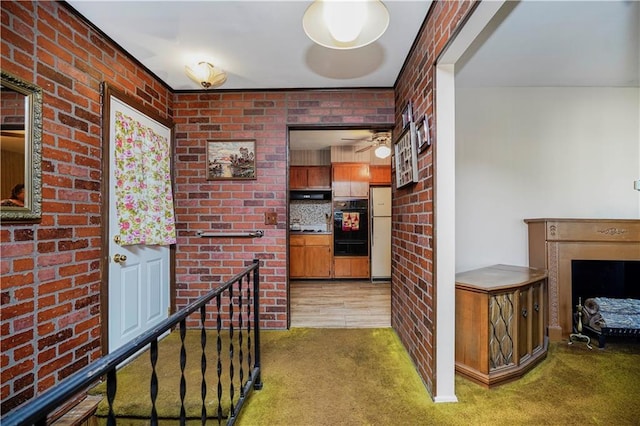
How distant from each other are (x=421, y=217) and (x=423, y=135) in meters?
0.56

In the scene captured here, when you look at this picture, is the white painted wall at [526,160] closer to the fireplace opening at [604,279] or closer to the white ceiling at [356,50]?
the white ceiling at [356,50]

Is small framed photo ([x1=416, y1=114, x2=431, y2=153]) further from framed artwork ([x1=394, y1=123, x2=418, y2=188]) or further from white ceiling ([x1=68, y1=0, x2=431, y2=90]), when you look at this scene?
white ceiling ([x1=68, y1=0, x2=431, y2=90])

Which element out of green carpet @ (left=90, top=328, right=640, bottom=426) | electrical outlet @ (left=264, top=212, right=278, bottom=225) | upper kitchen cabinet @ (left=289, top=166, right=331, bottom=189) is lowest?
green carpet @ (left=90, top=328, right=640, bottom=426)

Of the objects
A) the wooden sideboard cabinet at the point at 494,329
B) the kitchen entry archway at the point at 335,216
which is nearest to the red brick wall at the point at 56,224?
the wooden sideboard cabinet at the point at 494,329

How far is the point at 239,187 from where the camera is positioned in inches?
111

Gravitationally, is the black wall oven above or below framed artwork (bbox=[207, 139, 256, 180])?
below

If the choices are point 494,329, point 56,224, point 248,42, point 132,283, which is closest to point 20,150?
point 56,224

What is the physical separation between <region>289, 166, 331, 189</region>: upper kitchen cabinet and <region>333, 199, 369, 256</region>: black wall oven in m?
0.46

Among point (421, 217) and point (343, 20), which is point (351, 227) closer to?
point (421, 217)

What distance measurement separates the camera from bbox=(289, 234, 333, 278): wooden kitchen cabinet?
5031mm

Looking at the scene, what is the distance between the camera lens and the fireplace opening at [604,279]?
2619mm

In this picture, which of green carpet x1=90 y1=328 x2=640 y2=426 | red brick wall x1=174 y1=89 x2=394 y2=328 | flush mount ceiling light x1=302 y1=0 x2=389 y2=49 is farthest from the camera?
red brick wall x1=174 y1=89 x2=394 y2=328

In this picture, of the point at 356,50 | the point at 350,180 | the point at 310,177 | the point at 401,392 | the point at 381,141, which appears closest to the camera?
the point at 401,392

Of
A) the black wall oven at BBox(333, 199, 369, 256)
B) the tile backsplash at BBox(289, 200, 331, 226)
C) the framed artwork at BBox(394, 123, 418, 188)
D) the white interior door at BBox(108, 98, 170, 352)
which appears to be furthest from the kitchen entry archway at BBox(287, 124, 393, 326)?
the white interior door at BBox(108, 98, 170, 352)
